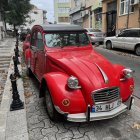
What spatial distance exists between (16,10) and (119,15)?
18.6m

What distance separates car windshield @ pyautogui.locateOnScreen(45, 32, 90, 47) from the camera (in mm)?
4738

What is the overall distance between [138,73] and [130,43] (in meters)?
4.94

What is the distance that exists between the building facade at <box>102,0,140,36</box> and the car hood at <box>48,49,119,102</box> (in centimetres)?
1403

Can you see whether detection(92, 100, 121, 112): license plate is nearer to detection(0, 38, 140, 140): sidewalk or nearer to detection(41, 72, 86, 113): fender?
detection(41, 72, 86, 113): fender

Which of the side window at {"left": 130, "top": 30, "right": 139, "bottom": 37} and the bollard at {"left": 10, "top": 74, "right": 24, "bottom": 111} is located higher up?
the side window at {"left": 130, "top": 30, "right": 139, "bottom": 37}

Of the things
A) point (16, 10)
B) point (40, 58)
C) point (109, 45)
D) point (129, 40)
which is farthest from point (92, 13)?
point (40, 58)

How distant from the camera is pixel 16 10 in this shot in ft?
101

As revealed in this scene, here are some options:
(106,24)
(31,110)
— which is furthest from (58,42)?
(106,24)

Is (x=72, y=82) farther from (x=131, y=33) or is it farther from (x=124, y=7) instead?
(x=124, y=7)

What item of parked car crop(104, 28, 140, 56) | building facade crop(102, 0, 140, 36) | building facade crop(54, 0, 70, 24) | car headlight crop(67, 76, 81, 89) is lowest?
car headlight crop(67, 76, 81, 89)

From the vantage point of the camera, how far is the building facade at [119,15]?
16.7 meters

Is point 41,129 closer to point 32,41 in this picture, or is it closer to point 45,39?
point 45,39

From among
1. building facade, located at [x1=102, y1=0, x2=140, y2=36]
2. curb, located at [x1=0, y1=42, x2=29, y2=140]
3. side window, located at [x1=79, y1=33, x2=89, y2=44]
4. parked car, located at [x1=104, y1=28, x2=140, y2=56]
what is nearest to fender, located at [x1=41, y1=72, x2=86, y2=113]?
curb, located at [x1=0, y1=42, x2=29, y2=140]

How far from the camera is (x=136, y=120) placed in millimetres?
3807
